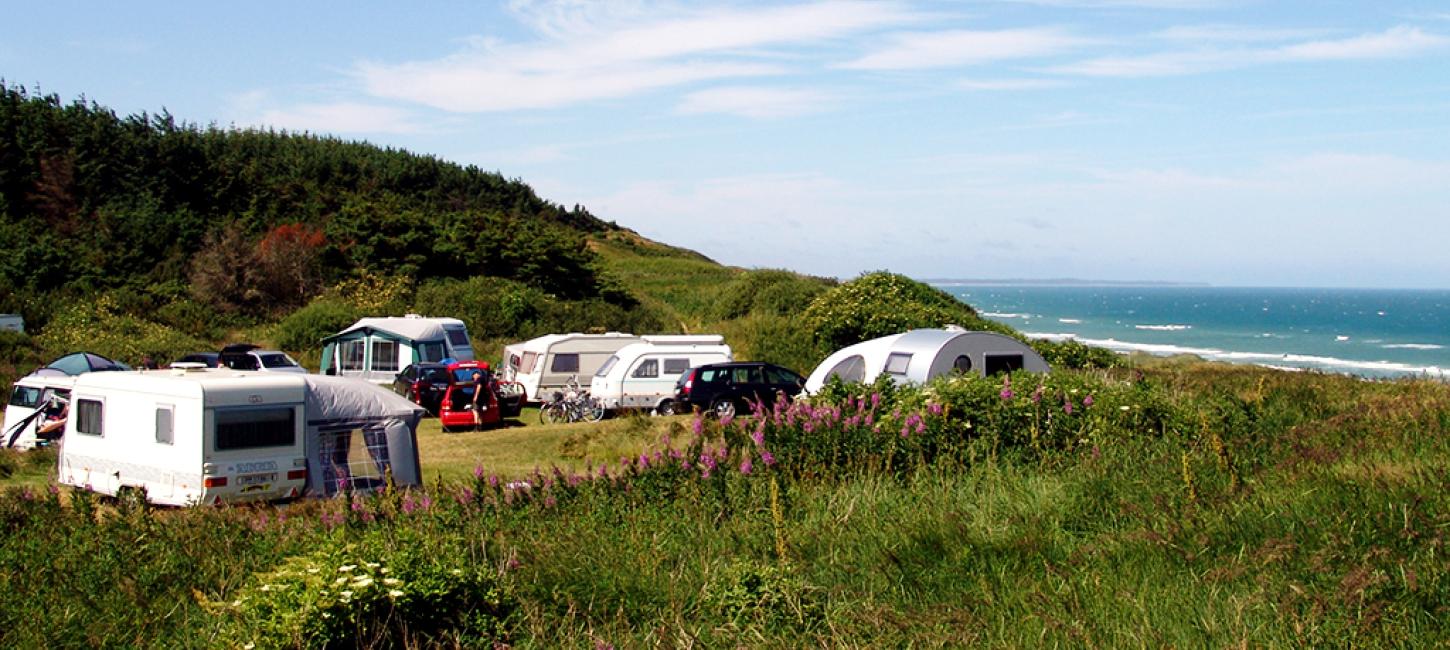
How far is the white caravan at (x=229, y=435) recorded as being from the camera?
12.7 metres

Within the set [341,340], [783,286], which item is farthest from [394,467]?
[783,286]

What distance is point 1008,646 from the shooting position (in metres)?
4.79

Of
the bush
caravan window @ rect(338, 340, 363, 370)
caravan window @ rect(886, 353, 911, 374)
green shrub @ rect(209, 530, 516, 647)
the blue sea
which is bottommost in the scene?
the blue sea

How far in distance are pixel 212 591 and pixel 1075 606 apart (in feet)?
14.2

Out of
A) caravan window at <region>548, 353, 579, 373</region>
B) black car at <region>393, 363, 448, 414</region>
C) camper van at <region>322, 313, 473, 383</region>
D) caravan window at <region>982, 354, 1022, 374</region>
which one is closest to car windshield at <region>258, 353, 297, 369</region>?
black car at <region>393, 363, 448, 414</region>

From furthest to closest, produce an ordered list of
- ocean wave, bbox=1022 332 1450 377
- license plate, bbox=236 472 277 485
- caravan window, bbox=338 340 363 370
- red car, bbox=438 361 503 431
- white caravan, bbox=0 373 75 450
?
ocean wave, bbox=1022 332 1450 377, caravan window, bbox=338 340 363 370, red car, bbox=438 361 503 431, white caravan, bbox=0 373 75 450, license plate, bbox=236 472 277 485

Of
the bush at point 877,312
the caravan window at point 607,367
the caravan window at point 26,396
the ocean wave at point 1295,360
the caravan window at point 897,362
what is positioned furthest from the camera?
the ocean wave at point 1295,360

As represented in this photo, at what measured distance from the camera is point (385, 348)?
30.3 metres

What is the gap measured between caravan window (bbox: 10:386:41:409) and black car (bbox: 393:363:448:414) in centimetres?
662

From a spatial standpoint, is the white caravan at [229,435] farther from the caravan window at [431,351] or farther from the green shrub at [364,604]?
the caravan window at [431,351]

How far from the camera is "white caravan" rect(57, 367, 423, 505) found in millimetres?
12688

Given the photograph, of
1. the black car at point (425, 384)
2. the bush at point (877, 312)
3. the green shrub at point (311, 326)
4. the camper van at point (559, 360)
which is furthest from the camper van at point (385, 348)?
the bush at point (877, 312)

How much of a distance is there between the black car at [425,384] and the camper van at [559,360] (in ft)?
5.63

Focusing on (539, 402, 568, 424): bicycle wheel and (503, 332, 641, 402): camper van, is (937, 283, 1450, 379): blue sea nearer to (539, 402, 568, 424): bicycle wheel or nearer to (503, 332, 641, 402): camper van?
(503, 332, 641, 402): camper van
